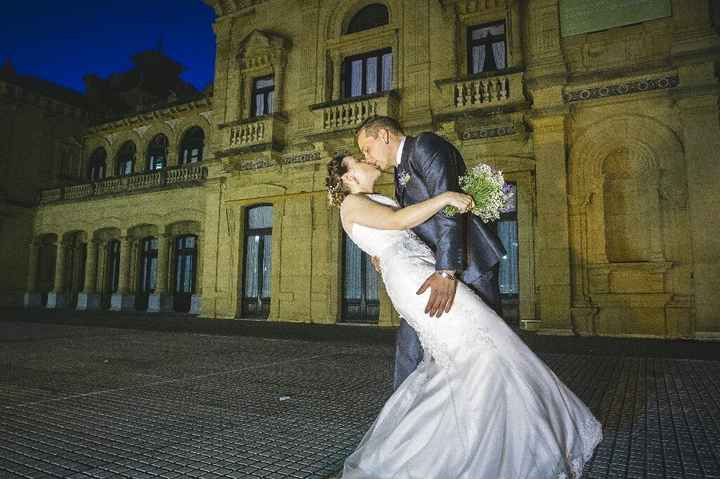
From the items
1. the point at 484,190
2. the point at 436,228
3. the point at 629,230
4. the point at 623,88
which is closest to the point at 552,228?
the point at 629,230

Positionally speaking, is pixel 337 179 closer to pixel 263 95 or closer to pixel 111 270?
pixel 263 95

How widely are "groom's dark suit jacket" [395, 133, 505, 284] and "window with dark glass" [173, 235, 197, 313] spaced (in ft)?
57.4

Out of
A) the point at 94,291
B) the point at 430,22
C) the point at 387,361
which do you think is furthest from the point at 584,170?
the point at 94,291

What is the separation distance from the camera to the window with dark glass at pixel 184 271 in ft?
61.0

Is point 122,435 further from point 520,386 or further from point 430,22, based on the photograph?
point 430,22

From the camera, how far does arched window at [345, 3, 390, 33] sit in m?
13.8

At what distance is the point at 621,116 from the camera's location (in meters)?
10.0

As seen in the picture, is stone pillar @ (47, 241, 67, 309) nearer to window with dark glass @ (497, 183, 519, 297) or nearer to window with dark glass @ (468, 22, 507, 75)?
window with dark glass @ (468, 22, 507, 75)

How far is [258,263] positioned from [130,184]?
8.36 metres

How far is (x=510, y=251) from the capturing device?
11266mm

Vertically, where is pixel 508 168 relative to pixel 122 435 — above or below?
above

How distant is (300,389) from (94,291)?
19580 millimetres

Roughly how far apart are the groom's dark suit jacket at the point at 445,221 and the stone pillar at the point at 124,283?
19.6 meters

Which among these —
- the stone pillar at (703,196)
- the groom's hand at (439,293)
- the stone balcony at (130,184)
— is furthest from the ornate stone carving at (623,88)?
the stone balcony at (130,184)
